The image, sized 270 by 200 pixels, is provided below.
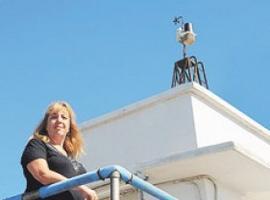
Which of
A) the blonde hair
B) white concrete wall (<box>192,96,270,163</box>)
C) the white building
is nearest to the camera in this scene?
the blonde hair

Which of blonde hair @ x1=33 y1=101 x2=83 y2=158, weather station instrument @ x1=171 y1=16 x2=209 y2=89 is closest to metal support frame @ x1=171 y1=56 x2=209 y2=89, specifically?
weather station instrument @ x1=171 y1=16 x2=209 y2=89

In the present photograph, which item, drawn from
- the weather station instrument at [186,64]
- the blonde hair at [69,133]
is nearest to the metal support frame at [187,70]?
the weather station instrument at [186,64]

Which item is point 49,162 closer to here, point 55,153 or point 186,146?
point 55,153

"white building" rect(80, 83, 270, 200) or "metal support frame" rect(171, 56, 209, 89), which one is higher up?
"metal support frame" rect(171, 56, 209, 89)

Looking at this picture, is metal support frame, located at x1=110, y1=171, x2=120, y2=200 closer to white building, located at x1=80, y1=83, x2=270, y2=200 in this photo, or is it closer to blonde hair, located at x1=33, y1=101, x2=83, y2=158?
blonde hair, located at x1=33, y1=101, x2=83, y2=158

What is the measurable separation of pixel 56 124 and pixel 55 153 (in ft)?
0.72

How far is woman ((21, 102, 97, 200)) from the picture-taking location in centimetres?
311

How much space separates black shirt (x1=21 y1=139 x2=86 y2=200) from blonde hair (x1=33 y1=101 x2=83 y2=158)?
0.32 feet

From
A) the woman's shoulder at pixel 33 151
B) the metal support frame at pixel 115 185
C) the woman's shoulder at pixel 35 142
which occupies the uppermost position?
the woman's shoulder at pixel 35 142

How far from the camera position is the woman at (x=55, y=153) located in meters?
3.11

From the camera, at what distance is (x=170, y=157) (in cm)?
619

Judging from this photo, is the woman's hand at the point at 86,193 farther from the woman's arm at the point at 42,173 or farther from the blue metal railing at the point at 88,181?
the blue metal railing at the point at 88,181

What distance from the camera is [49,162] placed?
3.28 metres

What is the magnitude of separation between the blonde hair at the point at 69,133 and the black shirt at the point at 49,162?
10cm
